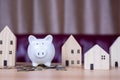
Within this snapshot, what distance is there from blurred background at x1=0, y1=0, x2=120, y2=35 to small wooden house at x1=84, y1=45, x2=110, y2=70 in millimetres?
794

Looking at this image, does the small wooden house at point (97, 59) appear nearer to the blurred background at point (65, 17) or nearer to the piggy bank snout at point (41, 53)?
the piggy bank snout at point (41, 53)

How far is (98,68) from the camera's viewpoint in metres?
1.28

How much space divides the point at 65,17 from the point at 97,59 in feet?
2.84

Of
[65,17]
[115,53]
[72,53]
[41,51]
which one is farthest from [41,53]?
[65,17]

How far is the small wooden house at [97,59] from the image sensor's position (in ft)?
4.17

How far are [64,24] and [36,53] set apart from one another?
84 cm

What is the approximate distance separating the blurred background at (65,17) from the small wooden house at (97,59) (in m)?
0.79

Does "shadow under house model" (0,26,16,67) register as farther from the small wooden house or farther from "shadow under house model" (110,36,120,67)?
"shadow under house model" (110,36,120,67)

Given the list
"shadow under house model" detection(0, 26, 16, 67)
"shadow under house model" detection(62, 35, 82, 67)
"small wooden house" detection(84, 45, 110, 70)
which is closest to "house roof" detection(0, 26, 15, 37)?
"shadow under house model" detection(0, 26, 16, 67)

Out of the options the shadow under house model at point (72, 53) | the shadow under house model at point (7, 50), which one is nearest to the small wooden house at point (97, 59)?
the shadow under house model at point (72, 53)

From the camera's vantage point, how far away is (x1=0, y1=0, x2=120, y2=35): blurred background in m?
2.05

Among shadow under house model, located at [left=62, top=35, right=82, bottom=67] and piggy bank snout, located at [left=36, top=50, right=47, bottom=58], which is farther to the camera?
shadow under house model, located at [left=62, top=35, right=82, bottom=67]

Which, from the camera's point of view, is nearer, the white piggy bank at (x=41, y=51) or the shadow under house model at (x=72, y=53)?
the white piggy bank at (x=41, y=51)

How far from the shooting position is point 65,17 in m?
2.07
